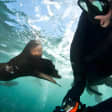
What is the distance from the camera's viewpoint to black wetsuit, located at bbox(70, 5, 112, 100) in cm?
267

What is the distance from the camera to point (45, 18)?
10.1 m

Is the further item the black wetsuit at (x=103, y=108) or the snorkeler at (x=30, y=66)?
the snorkeler at (x=30, y=66)

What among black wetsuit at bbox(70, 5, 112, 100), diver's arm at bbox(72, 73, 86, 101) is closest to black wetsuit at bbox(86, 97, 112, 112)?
black wetsuit at bbox(70, 5, 112, 100)

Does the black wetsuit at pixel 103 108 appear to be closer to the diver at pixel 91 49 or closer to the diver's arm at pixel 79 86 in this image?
the diver at pixel 91 49

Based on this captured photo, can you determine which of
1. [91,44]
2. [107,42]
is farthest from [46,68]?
[107,42]

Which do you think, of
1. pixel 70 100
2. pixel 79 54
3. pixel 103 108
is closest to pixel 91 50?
pixel 79 54

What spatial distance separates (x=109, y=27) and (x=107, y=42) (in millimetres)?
290

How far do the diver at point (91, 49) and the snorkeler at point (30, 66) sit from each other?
73cm

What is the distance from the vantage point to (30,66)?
3264 millimetres

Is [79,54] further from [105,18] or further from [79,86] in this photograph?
[105,18]

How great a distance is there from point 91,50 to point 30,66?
1.50m

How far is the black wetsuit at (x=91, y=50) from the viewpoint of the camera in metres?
2.67

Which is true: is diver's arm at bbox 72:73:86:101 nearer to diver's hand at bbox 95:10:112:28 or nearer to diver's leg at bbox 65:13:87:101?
diver's leg at bbox 65:13:87:101

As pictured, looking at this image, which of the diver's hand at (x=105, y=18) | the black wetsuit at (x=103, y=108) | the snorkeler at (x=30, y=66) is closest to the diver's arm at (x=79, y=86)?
the snorkeler at (x=30, y=66)
